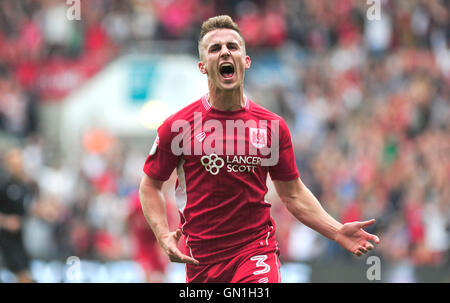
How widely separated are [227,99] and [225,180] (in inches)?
24.8

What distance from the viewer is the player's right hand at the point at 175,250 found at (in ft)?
17.0

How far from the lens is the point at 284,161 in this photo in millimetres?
5781

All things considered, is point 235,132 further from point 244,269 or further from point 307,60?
point 307,60

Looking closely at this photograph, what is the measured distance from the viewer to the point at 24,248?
36.5 ft

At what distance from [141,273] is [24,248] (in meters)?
1.78

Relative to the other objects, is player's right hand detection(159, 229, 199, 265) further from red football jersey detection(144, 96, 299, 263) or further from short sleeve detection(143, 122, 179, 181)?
short sleeve detection(143, 122, 179, 181)

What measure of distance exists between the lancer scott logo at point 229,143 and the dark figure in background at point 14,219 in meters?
5.93

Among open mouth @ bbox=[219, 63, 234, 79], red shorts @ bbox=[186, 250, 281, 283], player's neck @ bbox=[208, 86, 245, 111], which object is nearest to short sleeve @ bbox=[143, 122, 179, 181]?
player's neck @ bbox=[208, 86, 245, 111]

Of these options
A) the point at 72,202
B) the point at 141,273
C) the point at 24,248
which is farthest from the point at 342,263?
the point at 72,202

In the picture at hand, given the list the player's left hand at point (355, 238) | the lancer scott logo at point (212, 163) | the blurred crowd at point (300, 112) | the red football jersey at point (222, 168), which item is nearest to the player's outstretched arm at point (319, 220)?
the player's left hand at point (355, 238)

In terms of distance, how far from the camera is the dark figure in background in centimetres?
1091

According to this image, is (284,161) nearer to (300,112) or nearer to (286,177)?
(286,177)

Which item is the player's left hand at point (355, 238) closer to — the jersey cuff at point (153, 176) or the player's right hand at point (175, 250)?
the player's right hand at point (175, 250)

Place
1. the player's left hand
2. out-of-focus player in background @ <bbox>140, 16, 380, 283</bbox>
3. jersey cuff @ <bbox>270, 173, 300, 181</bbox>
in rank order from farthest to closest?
jersey cuff @ <bbox>270, 173, 300, 181</bbox> → out-of-focus player in background @ <bbox>140, 16, 380, 283</bbox> → the player's left hand
